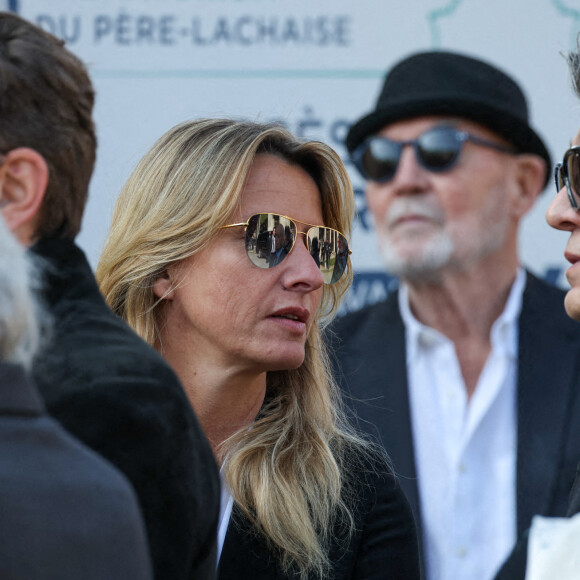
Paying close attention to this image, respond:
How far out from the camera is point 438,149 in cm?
388

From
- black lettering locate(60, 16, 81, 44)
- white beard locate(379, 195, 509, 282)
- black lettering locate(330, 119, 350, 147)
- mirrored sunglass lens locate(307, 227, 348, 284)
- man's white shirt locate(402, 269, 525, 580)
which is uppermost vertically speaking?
black lettering locate(60, 16, 81, 44)

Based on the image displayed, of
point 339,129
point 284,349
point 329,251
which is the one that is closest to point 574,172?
point 329,251

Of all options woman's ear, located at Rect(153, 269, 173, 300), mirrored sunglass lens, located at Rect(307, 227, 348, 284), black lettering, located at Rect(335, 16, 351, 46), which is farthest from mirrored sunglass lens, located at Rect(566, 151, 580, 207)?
black lettering, located at Rect(335, 16, 351, 46)

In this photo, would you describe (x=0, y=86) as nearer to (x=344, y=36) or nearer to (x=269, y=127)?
(x=269, y=127)

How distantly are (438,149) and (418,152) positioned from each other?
0.08 meters

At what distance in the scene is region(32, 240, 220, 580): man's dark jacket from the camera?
4.20 ft

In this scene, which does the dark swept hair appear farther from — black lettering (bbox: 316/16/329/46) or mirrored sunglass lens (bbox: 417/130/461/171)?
black lettering (bbox: 316/16/329/46)

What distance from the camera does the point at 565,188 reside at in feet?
7.09

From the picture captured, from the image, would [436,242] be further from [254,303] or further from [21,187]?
[21,187]

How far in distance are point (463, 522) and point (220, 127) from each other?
65.0 inches

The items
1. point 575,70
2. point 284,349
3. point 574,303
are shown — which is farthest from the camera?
point 284,349

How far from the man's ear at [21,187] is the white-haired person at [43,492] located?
175 millimetres

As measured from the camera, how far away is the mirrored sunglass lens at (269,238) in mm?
2389

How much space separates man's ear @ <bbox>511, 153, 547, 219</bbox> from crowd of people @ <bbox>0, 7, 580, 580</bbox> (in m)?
0.01
